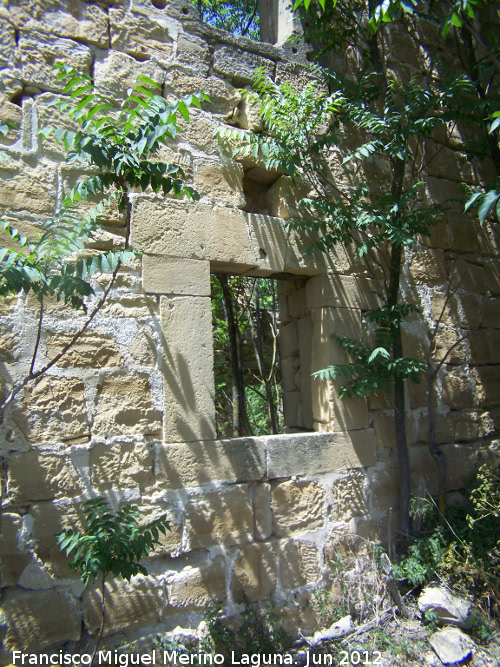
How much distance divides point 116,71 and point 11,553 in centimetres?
237

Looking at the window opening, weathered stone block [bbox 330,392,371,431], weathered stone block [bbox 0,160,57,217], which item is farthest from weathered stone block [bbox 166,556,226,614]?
the window opening

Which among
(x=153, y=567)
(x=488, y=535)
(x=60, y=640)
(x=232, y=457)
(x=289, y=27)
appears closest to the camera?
(x=60, y=640)

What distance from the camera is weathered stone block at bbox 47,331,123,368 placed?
2.34 meters

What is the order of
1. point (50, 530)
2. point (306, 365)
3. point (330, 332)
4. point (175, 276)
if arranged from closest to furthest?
point (50, 530) → point (175, 276) → point (330, 332) → point (306, 365)

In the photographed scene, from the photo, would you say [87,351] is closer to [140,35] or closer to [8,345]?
[8,345]

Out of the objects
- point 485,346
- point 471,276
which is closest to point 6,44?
point 471,276

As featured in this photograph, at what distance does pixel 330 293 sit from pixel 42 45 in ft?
6.56

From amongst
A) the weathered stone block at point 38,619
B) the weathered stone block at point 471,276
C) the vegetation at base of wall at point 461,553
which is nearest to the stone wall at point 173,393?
the weathered stone block at point 38,619

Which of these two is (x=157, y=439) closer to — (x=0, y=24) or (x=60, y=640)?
(x=60, y=640)

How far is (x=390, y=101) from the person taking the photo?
3141 mm

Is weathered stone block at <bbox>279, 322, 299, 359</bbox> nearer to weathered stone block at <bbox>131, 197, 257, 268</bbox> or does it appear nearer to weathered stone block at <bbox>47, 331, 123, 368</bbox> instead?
weathered stone block at <bbox>131, 197, 257, 268</bbox>

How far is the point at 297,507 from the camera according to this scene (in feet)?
9.06

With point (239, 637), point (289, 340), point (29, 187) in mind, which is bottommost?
point (239, 637)

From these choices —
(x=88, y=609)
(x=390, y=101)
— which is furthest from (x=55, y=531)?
(x=390, y=101)
